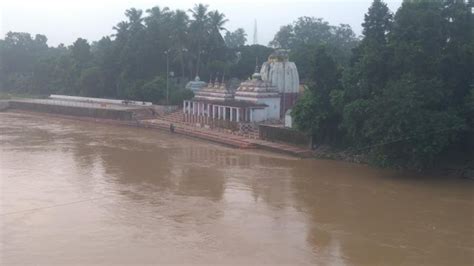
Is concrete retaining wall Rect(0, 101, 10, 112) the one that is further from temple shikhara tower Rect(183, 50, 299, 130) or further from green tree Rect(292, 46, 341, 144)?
green tree Rect(292, 46, 341, 144)

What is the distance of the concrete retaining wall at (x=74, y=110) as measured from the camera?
34.3 m

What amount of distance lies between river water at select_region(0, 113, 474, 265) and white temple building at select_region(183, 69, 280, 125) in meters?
6.03

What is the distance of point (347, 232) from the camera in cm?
1192

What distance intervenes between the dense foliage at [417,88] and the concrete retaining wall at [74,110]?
1799cm

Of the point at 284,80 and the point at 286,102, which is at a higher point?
the point at 284,80

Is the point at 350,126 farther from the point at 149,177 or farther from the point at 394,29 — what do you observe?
the point at 149,177

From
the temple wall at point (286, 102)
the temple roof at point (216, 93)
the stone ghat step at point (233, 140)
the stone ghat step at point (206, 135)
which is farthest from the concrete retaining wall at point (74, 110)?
the temple wall at point (286, 102)

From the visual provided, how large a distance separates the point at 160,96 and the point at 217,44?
6.65 metres

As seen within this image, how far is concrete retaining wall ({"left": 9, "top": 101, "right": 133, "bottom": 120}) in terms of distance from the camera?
113 feet

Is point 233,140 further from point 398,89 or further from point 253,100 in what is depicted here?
point 398,89

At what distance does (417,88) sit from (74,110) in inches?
1063

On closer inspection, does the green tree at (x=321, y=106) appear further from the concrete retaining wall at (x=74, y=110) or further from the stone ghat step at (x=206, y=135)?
the concrete retaining wall at (x=74, y=110)

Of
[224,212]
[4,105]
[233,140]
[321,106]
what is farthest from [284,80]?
[4,105]

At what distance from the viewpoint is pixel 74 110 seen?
126ft
